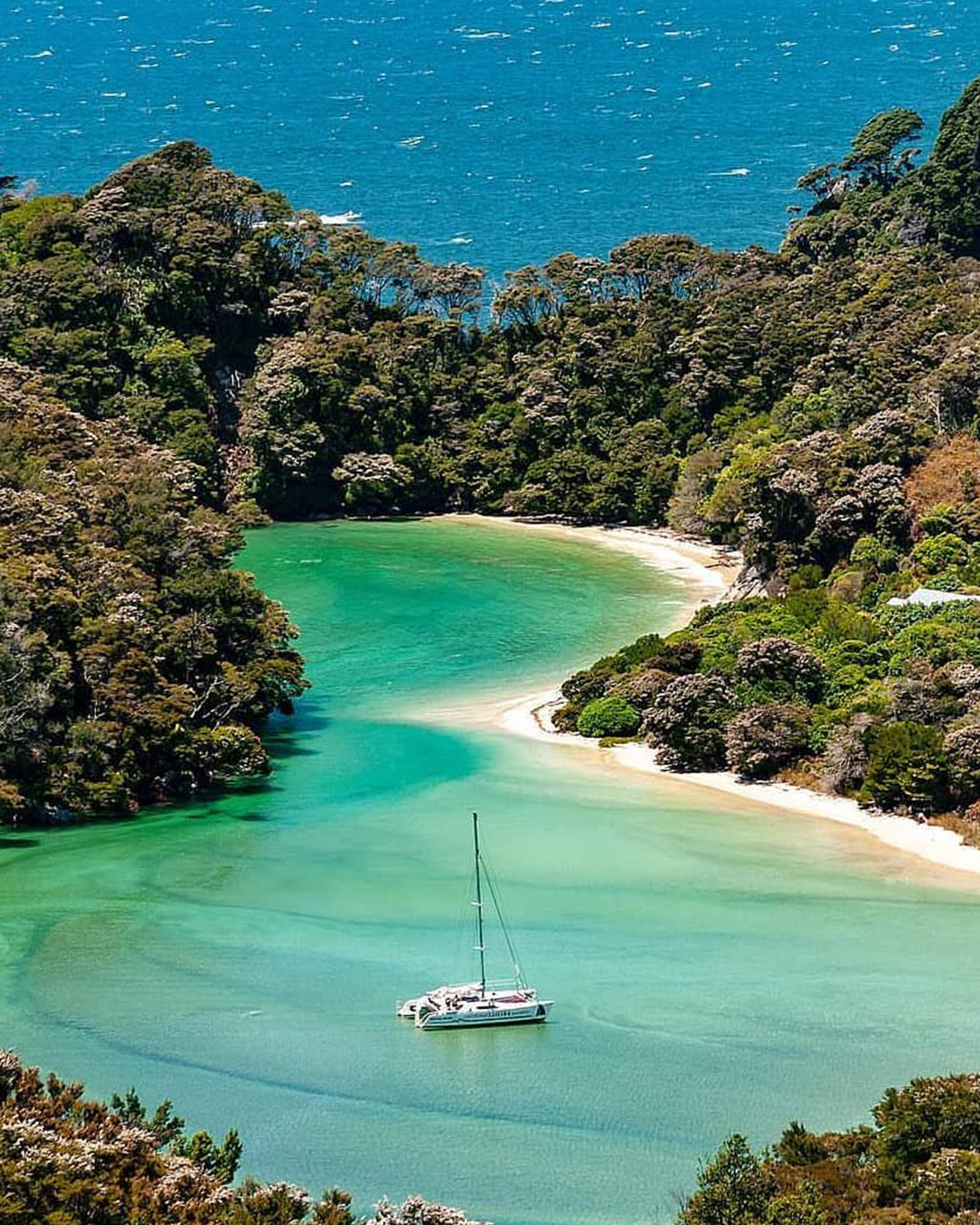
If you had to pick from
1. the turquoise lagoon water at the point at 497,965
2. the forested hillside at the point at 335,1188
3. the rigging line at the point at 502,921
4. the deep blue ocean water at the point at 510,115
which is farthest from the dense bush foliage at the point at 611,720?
the deep blue ocean water at the point at 510,115

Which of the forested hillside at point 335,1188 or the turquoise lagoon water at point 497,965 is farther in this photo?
the turquoise lagoon water at point 497,965

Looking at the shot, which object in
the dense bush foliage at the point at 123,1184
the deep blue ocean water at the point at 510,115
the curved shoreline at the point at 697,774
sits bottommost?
the dense bush foliage at the point at 123,1184

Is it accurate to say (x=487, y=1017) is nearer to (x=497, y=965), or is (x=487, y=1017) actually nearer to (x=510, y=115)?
(x=497, y=965)

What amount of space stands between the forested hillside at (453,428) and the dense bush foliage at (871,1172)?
18084mm

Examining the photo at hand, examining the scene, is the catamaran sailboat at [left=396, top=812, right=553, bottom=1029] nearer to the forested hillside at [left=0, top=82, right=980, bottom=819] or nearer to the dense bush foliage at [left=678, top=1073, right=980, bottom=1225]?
the dense bush foliage at [left=678, top=1073, right=980, bottom=1225]

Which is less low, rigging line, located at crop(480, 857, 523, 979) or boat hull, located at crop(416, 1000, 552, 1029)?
rigging line, located at crop(480, 857, 523, 979)

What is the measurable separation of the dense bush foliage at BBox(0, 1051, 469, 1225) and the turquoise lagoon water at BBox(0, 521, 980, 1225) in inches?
116

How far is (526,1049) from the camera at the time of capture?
3042 centimetres

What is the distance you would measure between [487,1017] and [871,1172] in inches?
341

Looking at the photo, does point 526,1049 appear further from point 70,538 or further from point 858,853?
point 70,538

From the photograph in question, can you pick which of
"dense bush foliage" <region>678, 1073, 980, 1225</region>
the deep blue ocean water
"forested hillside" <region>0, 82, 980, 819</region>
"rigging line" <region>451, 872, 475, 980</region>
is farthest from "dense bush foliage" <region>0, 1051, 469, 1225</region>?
the deep blue ocean water

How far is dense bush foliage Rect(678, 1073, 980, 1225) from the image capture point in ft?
74.7

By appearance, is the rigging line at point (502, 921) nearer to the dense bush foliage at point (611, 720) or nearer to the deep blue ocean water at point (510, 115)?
the dense bush foliage at point (611, 720)

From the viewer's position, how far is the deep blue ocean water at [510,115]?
127312mm
